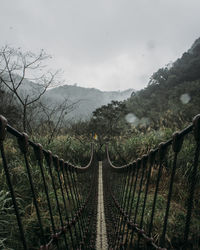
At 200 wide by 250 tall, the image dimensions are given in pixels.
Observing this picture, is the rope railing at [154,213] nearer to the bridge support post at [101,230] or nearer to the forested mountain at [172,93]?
the bridge support post at [101,230]

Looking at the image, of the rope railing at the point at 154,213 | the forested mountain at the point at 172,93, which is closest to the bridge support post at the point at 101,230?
the rope railing at the point at 154,213

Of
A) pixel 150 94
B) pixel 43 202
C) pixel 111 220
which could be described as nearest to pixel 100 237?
pixel 111 220

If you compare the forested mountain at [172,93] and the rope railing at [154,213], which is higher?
the forested mountain at [172,93]

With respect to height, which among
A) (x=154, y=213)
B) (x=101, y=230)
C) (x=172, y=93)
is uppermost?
(x=172, y=93)

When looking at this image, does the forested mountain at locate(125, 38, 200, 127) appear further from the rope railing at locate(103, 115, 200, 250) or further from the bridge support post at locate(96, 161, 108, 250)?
the bridge support post at locate(96, 161, 108, 250)

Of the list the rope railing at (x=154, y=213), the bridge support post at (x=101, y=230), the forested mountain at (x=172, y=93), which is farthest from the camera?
the forested mountain at (x=172, y=93)

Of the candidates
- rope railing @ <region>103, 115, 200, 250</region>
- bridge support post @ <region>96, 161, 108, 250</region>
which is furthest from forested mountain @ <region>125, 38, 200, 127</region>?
bridge support post @ <region>96, 161, 108, 250</region>

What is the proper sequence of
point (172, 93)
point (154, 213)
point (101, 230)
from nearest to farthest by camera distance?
point (101, 230)
point (154, 213)
point (172, 93)

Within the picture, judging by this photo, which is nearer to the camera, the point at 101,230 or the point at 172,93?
the point at 101,230

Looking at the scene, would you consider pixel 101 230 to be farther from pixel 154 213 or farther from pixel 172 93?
pixel 172 93

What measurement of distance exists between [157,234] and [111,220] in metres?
0.58

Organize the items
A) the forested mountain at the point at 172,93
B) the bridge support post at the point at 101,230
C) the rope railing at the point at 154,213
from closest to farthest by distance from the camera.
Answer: the rope railing at the point at 154,213, the bridge support post at the point at 101,230, the forested mountain at the point at 172,93

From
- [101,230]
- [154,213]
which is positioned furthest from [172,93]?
[101,230]

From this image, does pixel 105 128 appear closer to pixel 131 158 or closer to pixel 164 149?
pixel 131 158
